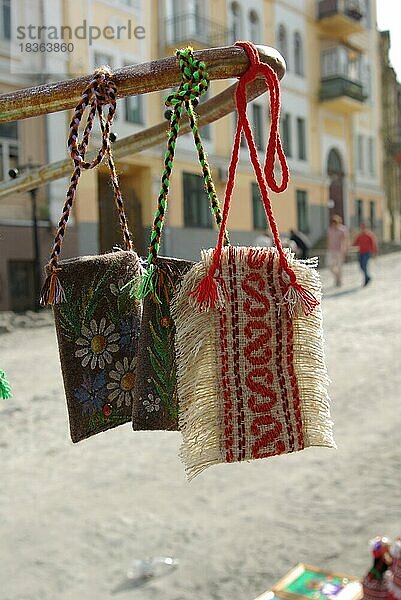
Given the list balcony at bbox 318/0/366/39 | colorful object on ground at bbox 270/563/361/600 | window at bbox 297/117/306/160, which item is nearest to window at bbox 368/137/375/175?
balcony at bbox 318/0/366/39

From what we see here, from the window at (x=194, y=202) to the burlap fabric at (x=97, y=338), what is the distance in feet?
39.4

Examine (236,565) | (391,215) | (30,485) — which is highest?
(391,215)

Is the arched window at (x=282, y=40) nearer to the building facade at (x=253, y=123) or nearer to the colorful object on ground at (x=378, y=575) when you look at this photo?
the building facade at (x=253, y=123)

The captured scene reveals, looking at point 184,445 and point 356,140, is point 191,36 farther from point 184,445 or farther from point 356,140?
point 184,445

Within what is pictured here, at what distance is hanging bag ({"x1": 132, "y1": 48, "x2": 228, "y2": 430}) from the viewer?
2.65 ft

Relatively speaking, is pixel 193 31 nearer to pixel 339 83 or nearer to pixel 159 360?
pixel 339 83

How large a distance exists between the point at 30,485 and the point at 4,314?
2838 millimetres

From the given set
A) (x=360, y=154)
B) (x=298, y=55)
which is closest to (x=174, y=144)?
(x=298, y=55)

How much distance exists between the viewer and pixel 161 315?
2.87 feet

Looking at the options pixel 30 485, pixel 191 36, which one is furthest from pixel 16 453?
pixel 191 36

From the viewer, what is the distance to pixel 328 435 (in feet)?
2.92

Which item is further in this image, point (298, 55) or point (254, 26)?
point (298, 55)

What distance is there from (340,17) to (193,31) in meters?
5.51

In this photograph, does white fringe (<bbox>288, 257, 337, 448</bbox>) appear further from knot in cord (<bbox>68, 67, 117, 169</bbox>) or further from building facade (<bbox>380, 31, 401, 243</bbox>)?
building facade (<bbox>380, 31, 401, 243</bbox>)
